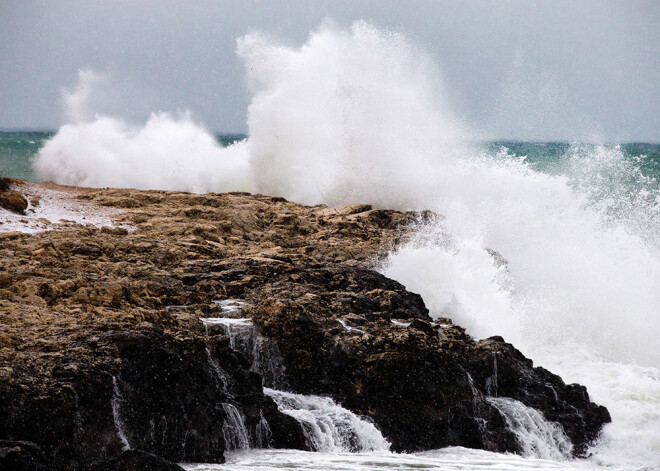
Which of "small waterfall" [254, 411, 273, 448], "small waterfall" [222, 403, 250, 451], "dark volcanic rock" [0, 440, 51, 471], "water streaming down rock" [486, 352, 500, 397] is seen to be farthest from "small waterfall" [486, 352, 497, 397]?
"dark volcanic rock" [0, 440, 51, 471]

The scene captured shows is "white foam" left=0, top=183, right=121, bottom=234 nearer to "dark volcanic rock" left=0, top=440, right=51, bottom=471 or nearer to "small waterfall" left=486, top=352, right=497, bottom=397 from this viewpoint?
"dark volcanic rock" left=0, top=440, right=51, bottom=471

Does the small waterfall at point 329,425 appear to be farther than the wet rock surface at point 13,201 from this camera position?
No

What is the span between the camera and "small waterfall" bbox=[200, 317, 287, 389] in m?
8.02

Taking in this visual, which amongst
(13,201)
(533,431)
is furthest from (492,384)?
(13,201)

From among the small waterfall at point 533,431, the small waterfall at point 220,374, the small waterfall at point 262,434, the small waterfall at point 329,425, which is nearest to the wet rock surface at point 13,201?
the small waterfall at point 220,374

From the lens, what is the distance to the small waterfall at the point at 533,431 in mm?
8133

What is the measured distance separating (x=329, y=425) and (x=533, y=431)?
8.07ft

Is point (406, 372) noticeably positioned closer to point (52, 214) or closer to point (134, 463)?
point (134, 463)

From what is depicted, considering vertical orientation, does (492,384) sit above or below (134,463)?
above

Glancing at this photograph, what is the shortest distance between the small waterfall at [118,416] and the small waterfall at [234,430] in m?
0.94

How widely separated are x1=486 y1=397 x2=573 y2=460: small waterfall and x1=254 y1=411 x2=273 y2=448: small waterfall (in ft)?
8.89

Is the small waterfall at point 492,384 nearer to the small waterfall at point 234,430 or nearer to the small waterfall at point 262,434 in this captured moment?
the small waterfall at point 262,434

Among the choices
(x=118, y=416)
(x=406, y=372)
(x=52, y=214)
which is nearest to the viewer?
(x=118, y=416)

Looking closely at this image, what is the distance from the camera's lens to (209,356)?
284 inches
